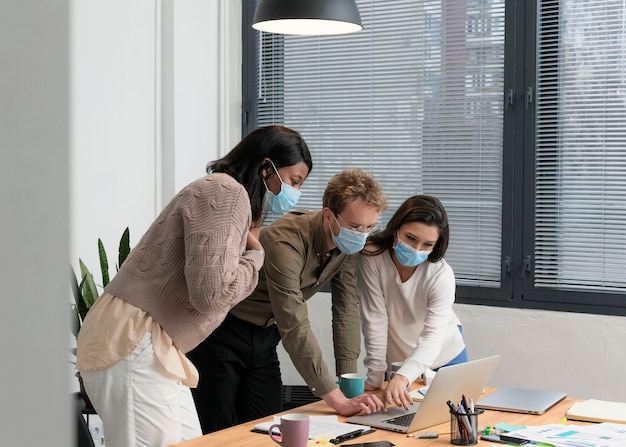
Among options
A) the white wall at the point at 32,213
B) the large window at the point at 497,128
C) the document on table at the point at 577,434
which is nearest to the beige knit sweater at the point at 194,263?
the document on table at the point at 577,434

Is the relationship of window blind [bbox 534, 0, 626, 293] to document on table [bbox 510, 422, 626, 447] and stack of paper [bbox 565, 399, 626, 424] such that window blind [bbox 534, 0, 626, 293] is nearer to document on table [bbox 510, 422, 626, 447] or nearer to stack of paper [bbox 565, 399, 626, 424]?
stack of paper [bbox 565, 399, 626, 424]

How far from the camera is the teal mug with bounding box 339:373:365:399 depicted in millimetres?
2383

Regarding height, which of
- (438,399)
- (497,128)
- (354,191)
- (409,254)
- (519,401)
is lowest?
(519,401)

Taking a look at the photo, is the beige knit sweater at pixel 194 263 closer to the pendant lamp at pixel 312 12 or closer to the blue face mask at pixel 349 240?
the blue face mask at pixel 349 240

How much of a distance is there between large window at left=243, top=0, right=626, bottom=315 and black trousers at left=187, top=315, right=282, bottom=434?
161cm

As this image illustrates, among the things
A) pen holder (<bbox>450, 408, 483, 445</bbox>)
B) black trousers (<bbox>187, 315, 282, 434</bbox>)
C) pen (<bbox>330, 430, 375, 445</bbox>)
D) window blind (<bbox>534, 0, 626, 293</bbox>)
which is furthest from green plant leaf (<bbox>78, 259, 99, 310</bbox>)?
window blind (<bbox>534, 0, 626, 293</bbox>)

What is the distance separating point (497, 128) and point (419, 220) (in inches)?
57.5

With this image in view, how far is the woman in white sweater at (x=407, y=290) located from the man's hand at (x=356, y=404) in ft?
1.17

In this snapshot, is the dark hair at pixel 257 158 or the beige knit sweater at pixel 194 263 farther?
the dark hair at pixel 257 158

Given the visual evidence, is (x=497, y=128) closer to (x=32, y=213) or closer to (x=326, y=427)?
(x=326, y=427)

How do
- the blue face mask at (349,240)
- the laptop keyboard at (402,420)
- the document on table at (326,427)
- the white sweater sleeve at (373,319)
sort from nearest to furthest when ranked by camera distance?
the document on table at (326,427), the laptop keyboard at (402,420), the blue face mask at (349,240), the white sweater sleeve at (373,319)

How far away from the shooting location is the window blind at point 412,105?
4.07 metres

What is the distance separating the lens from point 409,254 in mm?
2752

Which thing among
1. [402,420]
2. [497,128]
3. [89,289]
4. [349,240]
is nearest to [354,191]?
[349,240]
